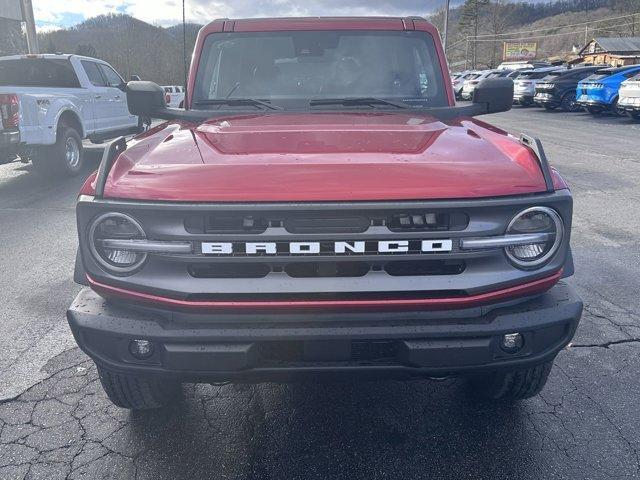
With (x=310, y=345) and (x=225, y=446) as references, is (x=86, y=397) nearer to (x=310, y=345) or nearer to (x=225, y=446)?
(x=225, y=446)

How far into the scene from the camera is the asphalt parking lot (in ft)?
8.18

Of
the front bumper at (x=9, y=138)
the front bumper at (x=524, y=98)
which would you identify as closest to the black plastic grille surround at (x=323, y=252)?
the front bumper at (x=9, y=138)

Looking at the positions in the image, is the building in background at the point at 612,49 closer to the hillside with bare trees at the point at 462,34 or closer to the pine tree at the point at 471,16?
the hillside with bare trees at the point at 462,34

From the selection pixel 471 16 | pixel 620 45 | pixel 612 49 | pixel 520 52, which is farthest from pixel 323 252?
pixel 471 16

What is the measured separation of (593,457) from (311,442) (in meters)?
1.26

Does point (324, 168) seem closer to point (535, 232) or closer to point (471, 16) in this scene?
point (535, 232)

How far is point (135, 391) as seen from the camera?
261 cm

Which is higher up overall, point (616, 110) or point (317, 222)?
point (317, 222)

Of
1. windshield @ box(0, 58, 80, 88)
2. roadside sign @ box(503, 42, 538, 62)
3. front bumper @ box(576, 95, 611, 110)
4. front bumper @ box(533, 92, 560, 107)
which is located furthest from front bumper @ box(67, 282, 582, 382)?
roadside sign @ box(503, 42, 538, 62)

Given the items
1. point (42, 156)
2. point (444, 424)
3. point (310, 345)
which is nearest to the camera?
point (310, 345)

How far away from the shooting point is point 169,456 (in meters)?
2.57

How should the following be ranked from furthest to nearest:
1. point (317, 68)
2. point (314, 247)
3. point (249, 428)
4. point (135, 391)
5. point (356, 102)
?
1. point (317, 68)
2. point (356, 102)
3. point (249, 428)
4. point (135, 391)
5. point (314, 247)

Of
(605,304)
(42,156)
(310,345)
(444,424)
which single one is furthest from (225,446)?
(42,156)

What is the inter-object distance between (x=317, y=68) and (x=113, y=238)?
199 cm
